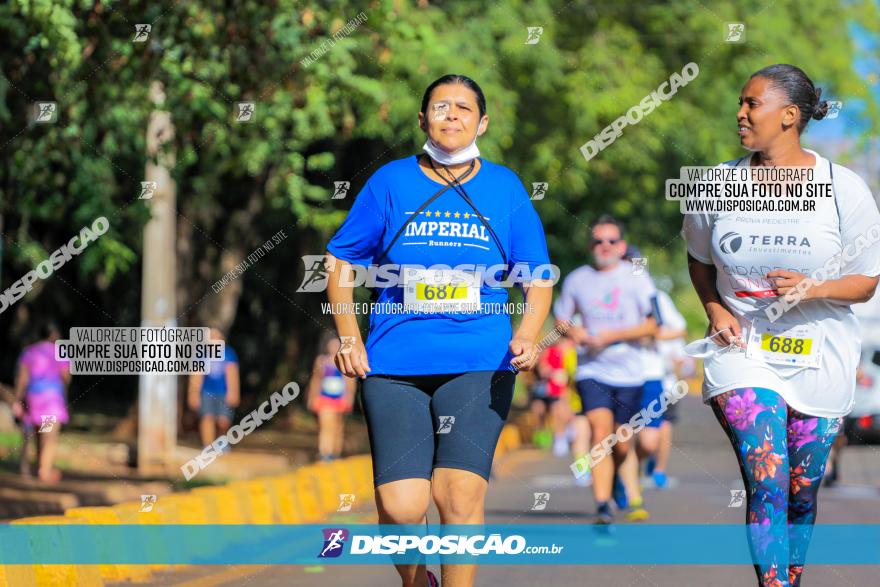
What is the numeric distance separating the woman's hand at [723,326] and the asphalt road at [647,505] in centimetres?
251

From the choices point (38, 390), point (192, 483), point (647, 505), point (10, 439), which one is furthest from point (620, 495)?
point (10, 439)

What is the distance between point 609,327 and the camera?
11523 mm

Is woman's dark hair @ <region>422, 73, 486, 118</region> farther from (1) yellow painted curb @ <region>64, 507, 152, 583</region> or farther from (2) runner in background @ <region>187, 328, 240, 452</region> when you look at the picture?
(2) runner in background @ <region>187, 328, 240, 452</region>

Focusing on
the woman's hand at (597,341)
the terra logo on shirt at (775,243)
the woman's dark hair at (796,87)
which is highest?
the woman's dark hair at (796,87)

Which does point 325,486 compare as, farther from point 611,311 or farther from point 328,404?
point 328,404

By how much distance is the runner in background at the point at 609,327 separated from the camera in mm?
11438

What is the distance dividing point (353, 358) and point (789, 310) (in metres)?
1.54

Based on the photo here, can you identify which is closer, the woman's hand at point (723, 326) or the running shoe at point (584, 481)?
the woman's hand at point (723, 326)

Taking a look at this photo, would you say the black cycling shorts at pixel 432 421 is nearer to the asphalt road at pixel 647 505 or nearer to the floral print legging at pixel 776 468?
the floral print legging at pixel 776 468

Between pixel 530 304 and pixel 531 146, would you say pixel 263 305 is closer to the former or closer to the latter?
pixel 531 146

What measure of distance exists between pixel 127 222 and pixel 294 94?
6049mm

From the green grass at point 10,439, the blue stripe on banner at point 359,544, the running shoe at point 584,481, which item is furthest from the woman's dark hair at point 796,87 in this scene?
the green grass at point 10,439

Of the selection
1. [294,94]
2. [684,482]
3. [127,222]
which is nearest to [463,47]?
[127,222]

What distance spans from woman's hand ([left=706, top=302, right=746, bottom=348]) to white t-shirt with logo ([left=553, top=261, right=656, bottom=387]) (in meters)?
5.20
